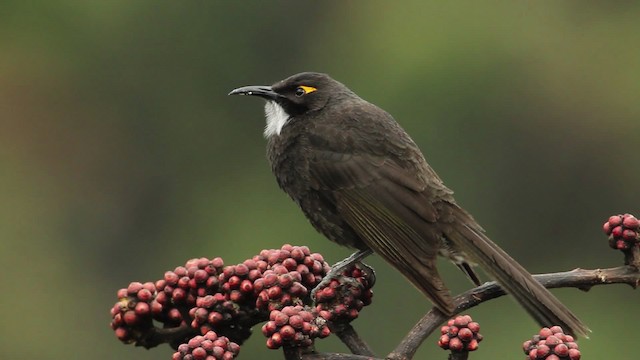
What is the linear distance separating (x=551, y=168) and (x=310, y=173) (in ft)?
50.0

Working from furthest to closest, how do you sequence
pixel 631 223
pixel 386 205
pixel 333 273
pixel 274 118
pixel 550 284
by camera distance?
pixel 274 118 → pixel 386 205 → pixel 333 273 → pixel 631 223 → pixel 550 284

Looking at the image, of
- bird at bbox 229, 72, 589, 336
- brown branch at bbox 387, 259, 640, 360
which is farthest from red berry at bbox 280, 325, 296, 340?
bird at bbox 229, 72, 589, 336

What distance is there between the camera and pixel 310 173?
17.9 ft

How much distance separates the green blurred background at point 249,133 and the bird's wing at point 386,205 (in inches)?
388

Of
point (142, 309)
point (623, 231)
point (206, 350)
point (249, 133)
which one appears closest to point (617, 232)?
point (623, 231)

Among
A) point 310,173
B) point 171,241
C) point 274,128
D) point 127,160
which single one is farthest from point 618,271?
point 127,160

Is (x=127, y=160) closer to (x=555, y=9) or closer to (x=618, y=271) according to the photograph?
(x=555, y=9)

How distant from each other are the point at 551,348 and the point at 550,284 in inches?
14.7

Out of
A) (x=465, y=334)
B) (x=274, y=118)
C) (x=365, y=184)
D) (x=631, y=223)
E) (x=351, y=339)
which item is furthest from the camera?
(x=274, y=118)

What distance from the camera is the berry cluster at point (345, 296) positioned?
3.97 metres

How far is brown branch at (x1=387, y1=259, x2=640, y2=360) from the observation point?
3.77 meters

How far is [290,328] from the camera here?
3672mm

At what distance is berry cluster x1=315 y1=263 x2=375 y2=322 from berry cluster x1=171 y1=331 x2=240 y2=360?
0.32m

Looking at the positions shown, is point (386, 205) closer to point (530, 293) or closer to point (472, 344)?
point (530, 293)
